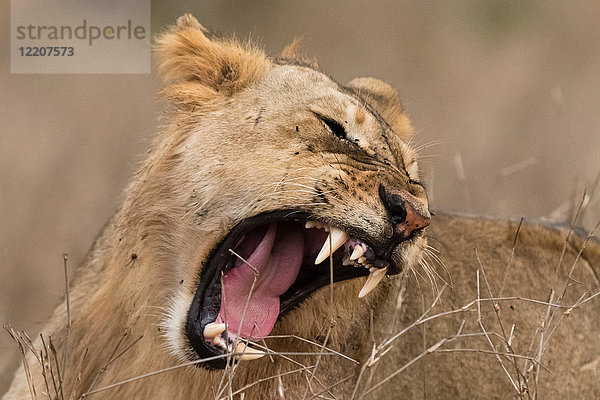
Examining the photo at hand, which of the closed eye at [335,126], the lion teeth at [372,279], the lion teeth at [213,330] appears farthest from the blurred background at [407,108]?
the lion teeth at [372,279]

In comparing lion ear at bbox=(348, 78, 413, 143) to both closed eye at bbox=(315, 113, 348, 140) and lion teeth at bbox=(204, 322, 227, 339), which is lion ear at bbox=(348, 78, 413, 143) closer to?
closed eye at bbox=(315, 113, 348, 140)

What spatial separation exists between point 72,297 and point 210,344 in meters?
1.06

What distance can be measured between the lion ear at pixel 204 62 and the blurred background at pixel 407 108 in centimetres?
193

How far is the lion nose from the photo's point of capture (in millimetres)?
2863

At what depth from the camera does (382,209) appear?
9.47ft

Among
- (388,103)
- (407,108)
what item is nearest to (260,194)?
(388,103)

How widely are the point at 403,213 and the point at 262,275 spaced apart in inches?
25.9

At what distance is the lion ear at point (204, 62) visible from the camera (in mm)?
3504

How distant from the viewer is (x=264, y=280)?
10.6 feet

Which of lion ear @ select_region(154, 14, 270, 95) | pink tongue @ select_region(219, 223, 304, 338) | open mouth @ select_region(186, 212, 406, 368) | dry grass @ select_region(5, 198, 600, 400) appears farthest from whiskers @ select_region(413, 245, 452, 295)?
lion ear @ select_region(154, 14, 270, 95)

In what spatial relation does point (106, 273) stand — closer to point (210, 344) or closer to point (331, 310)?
point (210, 344)

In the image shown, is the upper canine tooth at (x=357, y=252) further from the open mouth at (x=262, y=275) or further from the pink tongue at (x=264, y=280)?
the pink tongue at (x=264, y=280)

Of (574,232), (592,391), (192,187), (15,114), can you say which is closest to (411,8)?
(15,114)

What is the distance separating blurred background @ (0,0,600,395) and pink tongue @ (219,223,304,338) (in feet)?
8.65
